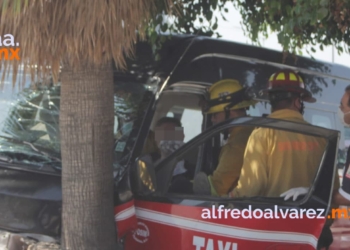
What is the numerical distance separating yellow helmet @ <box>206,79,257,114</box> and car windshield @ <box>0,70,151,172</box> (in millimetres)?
502

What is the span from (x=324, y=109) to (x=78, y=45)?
2547 mm

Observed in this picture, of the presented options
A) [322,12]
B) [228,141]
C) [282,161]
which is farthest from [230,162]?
[322,12]

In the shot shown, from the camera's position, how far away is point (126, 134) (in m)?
4.22

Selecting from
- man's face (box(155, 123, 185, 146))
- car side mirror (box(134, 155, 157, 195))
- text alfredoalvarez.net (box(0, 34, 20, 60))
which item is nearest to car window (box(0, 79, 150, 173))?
man's face (box(155, 123, 185, 146))

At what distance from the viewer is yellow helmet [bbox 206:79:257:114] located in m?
4.48

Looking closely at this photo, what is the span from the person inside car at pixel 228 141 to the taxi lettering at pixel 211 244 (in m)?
0.29

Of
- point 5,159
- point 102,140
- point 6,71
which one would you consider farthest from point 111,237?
point 6,71

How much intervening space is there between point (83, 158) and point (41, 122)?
36.2 inches

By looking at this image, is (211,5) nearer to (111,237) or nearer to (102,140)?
(102,140)

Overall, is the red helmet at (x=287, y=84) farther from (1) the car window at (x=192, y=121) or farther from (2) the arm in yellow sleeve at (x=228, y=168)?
(1) the car window at (x=192, y=121)

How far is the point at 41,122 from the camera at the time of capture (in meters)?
4.43

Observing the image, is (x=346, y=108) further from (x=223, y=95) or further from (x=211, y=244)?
(x=211, y=244)

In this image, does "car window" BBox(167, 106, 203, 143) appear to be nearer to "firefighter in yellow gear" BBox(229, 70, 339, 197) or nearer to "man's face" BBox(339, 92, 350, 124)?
"firefighter in yellow gear" BBox(229, 70, 339, 197)

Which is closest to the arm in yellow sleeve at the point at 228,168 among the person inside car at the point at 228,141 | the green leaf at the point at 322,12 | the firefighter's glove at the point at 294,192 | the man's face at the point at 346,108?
the person inside car at the point at 228,141
